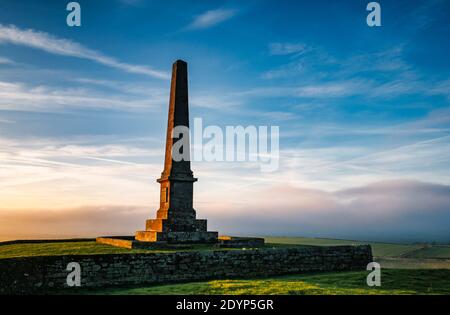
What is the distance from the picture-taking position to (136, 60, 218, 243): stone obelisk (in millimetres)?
18547

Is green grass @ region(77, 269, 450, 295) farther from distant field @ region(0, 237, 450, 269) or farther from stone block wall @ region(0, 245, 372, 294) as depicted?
distant field @ region(0, 237, 450, 269)

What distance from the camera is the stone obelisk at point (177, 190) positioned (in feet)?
60.8

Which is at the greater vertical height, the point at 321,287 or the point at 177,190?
the point at 177,190

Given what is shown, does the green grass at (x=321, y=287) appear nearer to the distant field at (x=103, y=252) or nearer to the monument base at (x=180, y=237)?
the distant field at (x=103, y=252)

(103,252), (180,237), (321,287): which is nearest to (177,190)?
(180,237)

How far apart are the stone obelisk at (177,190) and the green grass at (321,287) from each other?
630 cm

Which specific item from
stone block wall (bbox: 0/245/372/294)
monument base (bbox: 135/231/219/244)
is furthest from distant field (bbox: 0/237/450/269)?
stone block wall (bbox: 0/245/372/294)

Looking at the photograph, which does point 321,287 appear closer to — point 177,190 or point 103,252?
point 103,252

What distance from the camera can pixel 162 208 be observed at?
1950 centimetres

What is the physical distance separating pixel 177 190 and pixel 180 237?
102 inches

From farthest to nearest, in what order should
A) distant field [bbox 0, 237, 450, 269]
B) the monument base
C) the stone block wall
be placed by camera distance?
the monument base
distant field [bbox 0, 237, 450, 269]
the stone block wall

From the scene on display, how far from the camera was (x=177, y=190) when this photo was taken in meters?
19.2

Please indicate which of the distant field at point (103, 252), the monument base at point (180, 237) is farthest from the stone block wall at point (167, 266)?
the monument base at point (180, 237)
